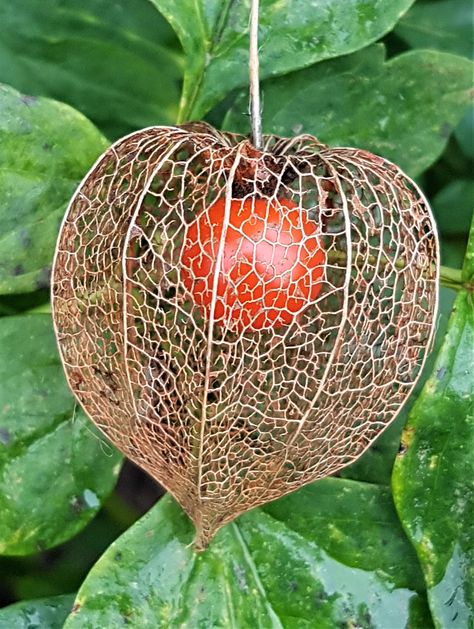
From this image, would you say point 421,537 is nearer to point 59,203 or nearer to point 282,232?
point 282,232

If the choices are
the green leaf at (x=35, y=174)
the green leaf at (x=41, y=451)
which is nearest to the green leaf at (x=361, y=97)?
the green leaf at (x=35, y=174)

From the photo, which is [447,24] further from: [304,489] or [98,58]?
[304,489]

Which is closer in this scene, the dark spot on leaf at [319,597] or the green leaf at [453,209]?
the dark spot on leaf at [319,597]

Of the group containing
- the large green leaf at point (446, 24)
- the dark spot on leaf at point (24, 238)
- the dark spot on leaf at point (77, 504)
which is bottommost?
the dark spot on leaf at point (77, 504)

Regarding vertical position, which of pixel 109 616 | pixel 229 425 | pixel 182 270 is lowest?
pixel 109 616

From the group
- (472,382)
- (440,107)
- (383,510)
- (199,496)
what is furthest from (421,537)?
(440,107)

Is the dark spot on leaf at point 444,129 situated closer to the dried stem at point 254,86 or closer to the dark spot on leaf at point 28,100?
the dried stem at point 254,86
